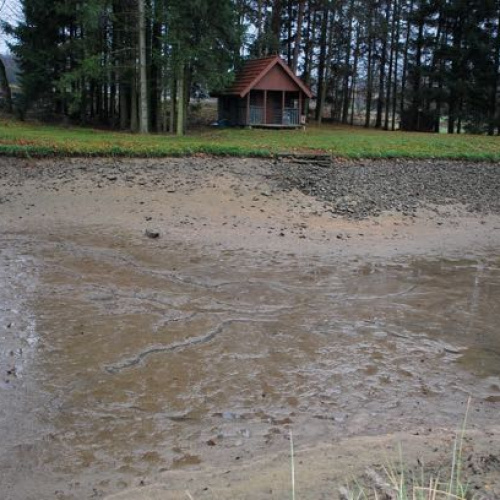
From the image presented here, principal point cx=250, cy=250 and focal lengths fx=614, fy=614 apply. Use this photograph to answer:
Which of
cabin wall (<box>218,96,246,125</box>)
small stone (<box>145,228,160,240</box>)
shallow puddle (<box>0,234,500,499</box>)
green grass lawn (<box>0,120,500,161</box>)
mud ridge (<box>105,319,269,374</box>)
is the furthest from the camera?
cabin wall (<box>218,96,246,125</box>)

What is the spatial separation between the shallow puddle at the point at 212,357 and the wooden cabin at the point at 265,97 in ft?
66.1

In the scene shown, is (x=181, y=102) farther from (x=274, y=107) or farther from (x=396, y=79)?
(x=396, y=79)

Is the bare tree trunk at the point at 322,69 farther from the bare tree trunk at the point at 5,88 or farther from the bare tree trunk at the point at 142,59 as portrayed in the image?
the bare tree trunk at the point at 5,88

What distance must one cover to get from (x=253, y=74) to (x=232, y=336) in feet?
77.8

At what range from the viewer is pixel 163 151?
14859 mm

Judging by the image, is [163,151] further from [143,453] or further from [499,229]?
[143,453]

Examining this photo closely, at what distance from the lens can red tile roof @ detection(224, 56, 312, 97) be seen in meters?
27.5

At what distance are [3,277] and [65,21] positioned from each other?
2259 cm

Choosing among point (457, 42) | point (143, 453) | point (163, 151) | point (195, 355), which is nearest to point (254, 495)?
point (143, 453)

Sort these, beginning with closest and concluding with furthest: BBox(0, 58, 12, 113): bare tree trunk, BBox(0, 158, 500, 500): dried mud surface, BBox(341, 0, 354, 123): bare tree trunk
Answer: BBox(0, 158, 500, 500): dried mud surface
BBox(0, 58, 12, 113): bare tree trunk
BBox(341, 0, 354, 123): bare tree trunk

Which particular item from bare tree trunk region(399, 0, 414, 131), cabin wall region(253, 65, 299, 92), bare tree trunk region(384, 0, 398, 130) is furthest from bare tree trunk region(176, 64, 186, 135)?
bare tree trunk region(399, 0, 414, 131)

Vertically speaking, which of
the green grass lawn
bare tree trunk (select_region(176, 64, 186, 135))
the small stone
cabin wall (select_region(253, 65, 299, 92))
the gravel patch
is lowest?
the small stone

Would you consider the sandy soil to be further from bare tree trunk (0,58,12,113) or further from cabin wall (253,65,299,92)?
bare tree trunk (0,58,12,113)

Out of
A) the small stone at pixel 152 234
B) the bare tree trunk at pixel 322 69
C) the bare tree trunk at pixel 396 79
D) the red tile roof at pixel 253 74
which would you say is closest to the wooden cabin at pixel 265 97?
the red tile roof at pixel 253 74
